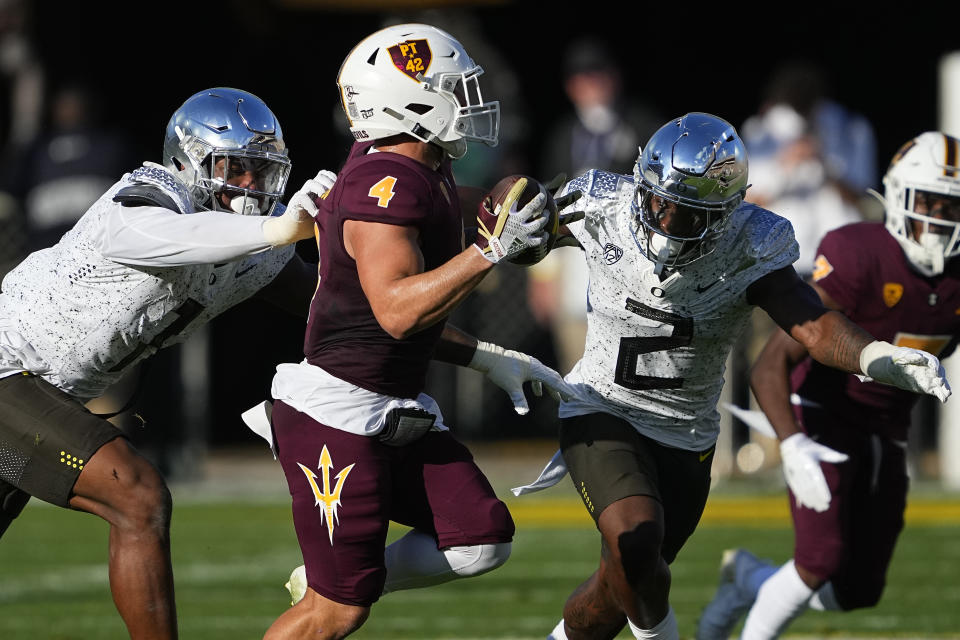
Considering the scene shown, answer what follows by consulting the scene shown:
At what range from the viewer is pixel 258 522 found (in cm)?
917

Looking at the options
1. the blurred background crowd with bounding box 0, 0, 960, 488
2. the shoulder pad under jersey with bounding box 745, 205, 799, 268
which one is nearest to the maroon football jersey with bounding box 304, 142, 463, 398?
the shoulder pad under jersey with bounding box 745, 205, 799, 268

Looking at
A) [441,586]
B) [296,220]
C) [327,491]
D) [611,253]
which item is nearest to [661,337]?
[611,253]

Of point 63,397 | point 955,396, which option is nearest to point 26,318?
point 63,397

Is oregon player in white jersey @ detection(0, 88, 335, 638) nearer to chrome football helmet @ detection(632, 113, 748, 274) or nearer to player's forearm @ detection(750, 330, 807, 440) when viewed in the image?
chrome football helmet @ detection(632, 113, 748, 274)

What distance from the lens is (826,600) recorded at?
18.6 ft

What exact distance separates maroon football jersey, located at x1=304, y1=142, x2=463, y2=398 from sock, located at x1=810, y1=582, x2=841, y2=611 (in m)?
1.86

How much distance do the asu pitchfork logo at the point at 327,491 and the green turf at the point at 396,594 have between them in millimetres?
1872

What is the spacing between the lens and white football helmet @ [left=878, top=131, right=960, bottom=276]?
5.57m

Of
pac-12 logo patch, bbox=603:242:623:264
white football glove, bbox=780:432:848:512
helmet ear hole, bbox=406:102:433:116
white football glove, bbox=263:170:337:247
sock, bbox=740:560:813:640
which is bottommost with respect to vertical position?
sock, bbox=740:560:813:640

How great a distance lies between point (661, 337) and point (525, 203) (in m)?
1.02

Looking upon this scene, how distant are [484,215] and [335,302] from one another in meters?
0.58

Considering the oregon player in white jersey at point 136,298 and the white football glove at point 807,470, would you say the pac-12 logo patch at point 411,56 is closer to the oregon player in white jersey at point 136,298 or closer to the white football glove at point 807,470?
the oregon player in white jersey at point 136,298

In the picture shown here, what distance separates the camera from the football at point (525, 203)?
404 cm

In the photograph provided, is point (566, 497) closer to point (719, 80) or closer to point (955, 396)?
point (955, 396)
